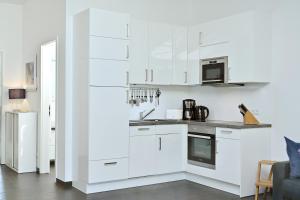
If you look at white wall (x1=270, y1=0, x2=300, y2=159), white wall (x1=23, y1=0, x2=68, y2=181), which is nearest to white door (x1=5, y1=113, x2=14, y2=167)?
white wall (x1=23, y1=0, x2=68, y2=181)

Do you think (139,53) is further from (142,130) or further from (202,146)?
(202,146)

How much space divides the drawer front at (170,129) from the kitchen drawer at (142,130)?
0.29 ft

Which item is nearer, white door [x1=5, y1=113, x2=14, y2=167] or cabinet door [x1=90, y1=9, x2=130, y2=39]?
cabinet door [x1=90, y1=9, x2=130, y2=39]

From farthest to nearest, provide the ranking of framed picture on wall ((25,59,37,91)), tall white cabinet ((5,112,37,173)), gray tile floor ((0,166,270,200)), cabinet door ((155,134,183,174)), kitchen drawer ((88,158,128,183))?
framed picture on wall ((25,59,37,91))
tall white cabinet ((5,112,37,173))
cabinet door ((155,134,183,174))
kitchen drawer ((88,158,128,183))
gray tile floor ((0,166,270,200))

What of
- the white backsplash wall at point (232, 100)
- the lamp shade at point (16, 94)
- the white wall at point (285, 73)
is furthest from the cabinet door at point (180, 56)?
the lamp shade at point (16, 94)

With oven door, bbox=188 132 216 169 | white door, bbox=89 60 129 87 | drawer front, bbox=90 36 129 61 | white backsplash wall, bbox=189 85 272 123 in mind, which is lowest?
oven door, bbox=188 132 216 169

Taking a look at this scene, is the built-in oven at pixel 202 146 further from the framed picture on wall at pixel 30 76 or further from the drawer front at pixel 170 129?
the framed picture on wall at pixel 30 76

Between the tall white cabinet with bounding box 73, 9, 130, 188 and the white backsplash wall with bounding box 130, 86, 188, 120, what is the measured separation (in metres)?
0.85

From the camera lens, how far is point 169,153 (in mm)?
5391

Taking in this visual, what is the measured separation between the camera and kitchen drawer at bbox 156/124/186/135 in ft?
17.4

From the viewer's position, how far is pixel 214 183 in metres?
5.08

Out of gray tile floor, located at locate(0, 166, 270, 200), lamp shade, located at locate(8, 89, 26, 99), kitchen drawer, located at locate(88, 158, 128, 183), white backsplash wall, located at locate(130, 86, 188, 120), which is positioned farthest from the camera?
lamp shade, located at locate(8, 89, 26, 99)

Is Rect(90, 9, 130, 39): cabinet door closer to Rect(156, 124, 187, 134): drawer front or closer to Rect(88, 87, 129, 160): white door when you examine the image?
Rect(88, 87, 129, 160): white door

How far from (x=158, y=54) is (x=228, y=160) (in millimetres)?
1987
